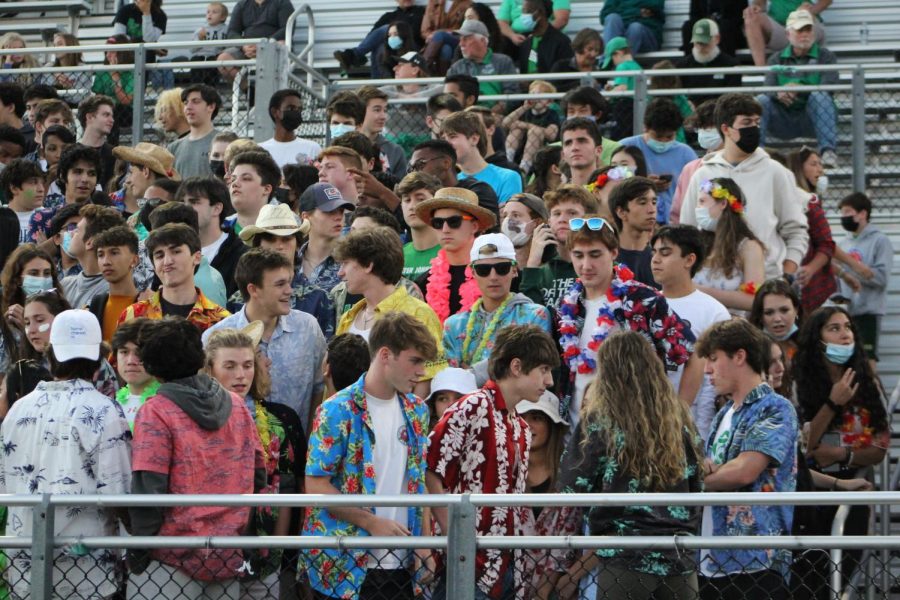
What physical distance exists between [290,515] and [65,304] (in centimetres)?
226

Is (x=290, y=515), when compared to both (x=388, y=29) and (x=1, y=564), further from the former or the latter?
(x=388, y=29)

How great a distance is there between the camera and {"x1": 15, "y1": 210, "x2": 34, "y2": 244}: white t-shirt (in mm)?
11500

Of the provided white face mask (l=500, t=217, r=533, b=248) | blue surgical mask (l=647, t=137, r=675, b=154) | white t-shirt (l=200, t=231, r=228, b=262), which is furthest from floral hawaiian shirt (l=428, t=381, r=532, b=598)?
blue surgical mask (l=647, t=137, r=675, b=154)

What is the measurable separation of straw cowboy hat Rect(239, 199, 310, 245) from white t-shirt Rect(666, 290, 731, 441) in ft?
7.02

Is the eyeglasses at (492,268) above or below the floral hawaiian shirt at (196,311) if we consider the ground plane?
above

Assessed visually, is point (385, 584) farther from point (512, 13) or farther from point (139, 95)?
point (512, 13)

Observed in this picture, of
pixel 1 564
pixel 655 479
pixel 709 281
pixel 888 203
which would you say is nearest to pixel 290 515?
pixel 1 564

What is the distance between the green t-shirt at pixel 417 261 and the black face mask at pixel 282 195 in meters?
1.48

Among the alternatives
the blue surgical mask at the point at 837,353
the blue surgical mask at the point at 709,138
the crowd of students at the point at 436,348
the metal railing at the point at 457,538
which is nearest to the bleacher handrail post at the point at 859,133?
the crowd of students at the point at 436,348

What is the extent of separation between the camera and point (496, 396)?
714 cm

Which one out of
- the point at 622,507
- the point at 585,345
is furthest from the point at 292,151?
the point at 622,507

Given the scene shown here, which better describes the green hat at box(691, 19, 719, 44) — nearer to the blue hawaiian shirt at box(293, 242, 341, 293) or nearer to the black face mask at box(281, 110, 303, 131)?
the black face mask at box(281, 110, 303, 131)

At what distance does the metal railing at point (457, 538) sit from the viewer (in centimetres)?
582

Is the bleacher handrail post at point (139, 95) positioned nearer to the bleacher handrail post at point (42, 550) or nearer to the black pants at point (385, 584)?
the black pants at point (385, 584)
